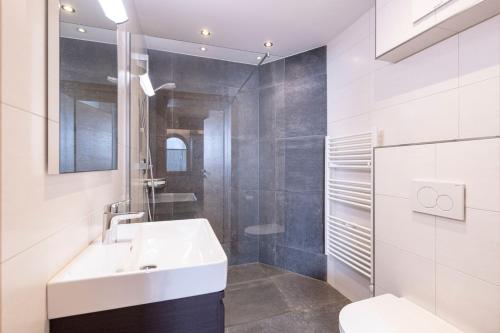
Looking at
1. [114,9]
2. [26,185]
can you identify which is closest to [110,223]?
[26,185]

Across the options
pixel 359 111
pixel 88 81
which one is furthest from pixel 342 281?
pixel 88 81

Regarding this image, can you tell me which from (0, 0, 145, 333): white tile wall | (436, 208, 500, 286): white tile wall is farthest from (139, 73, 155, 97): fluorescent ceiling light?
(436, 208, 500, 286): white tile wall

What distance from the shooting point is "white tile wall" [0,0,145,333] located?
0.52m

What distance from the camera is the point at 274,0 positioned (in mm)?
1748

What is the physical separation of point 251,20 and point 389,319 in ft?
7.35

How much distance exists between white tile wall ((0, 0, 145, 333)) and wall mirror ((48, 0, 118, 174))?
45mm

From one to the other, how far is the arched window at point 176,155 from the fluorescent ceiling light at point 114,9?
1.30 metres

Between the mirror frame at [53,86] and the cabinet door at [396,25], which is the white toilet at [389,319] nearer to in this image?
the mirror frame at [53,86]

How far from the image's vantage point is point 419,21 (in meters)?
1.26

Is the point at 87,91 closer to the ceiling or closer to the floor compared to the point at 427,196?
closer to the ceiling

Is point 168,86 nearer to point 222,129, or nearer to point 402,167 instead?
point 222,129

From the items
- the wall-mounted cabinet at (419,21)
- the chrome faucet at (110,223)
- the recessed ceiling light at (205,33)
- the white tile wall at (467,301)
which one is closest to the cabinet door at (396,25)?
the wall-mounted cabinet at (419,21)

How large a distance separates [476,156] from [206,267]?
1270mm

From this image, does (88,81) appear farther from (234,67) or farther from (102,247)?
(234,67)
